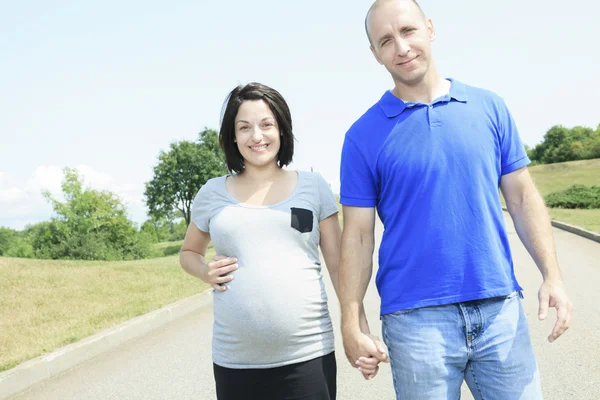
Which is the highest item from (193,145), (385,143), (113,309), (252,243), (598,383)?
(193,145)

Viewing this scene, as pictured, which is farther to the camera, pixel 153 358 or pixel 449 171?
pixel 153 358

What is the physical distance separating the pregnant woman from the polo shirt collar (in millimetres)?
535

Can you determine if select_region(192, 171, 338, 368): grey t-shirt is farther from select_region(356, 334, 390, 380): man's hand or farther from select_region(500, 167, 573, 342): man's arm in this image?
select_region(500, 167, 573, 342): man's arm

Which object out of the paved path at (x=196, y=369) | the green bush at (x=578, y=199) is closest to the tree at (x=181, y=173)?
the green bush at (x=578, y=199)

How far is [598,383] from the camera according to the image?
4.93 metres

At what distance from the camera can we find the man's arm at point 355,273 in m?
2.49

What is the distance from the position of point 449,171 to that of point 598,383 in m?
3.53

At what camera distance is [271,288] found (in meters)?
2.62

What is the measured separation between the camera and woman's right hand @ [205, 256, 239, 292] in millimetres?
2697

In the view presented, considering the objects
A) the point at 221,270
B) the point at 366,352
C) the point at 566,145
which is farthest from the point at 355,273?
the point at 566,145

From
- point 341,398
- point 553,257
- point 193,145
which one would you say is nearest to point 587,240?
point 341,398

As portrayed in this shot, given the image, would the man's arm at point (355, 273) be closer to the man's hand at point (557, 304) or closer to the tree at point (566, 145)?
the man's hand at point (557, 304)

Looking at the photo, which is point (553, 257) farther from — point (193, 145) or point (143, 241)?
point (193, 145)

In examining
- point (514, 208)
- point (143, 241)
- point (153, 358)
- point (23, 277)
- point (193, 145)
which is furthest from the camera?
point (193, 145)
